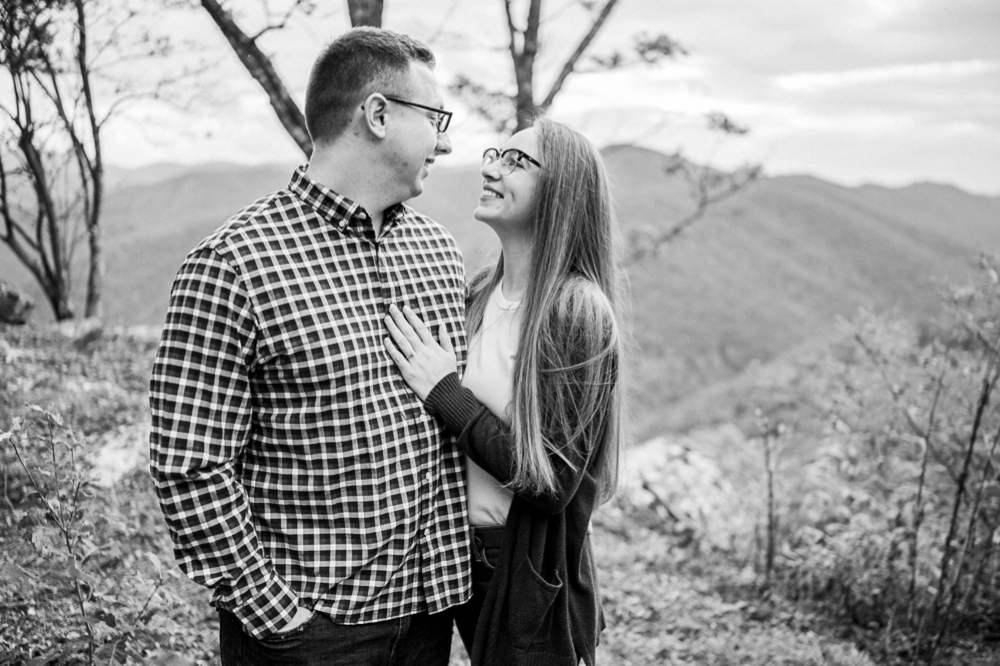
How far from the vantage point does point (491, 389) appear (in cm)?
233

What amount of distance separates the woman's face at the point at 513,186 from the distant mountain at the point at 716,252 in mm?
13465

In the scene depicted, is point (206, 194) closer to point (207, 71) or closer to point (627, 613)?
point (207, 71)

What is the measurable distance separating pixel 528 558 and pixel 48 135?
16.7 ft

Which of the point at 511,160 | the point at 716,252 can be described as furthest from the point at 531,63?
the point at 716,252

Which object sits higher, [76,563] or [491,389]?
[491,389]

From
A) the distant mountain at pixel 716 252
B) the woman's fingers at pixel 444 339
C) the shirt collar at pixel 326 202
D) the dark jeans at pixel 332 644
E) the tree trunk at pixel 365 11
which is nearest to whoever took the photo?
the dark jeans at pixel 332 644

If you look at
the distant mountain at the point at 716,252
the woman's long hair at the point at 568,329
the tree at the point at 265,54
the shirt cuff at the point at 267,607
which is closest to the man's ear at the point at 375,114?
the woman's long hair at the point at 568,329

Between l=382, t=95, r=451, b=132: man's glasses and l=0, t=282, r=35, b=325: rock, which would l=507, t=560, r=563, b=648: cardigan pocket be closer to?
l=382, t=95, r=451, b=132: man's glasses

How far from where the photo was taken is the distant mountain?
19953 millimetres

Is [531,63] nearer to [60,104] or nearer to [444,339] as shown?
[60,104]

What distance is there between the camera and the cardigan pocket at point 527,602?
7.20 feet

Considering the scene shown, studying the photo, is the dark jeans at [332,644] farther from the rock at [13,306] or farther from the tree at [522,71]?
the rock at [13,306]

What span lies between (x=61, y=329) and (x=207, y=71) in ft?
10.3

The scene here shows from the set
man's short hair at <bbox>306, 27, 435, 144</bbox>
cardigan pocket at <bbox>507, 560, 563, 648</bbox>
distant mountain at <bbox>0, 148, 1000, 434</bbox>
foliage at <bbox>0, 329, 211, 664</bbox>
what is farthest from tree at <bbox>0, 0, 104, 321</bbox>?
distant mountain at <bbox>0, 148, 1000, 434</bbox>
